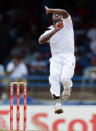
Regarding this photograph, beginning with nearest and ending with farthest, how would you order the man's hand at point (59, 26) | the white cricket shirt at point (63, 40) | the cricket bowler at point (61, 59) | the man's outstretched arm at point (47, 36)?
the man's hand at point (59, 26)
the man's outstretched arm at point (47, 36)
the cricket bowler at point (61, 59)
the white cricket shirt at point (63, 40)

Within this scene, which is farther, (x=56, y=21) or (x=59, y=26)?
(x=56, y=21)

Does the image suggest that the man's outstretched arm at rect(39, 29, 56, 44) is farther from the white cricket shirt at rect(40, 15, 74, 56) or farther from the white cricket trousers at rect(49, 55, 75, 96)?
the white cricket trousers at rect(49, 55, 75, 96)

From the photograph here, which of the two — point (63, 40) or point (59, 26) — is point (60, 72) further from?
point (59, 26)

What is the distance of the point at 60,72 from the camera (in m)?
12.7

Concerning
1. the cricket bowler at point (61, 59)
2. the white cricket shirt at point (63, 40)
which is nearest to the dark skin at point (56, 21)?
the cricket bowler at point (61, 59)

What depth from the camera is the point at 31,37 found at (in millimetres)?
21391

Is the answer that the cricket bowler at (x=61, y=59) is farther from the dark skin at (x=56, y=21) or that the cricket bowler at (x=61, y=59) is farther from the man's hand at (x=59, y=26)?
the man's hand at (x=59, y=26)

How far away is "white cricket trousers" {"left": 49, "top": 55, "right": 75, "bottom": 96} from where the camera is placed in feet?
41.2

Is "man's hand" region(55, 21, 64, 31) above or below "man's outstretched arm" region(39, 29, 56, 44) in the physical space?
above

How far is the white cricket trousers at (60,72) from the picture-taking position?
41.2 feet

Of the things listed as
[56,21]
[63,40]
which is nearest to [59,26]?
[56,21]

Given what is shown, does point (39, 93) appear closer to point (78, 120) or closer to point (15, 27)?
point (15, 27)

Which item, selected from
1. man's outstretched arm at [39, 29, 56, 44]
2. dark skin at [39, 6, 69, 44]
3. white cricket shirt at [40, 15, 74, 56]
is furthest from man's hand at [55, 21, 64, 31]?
white cricket shirt at [40, 15, 74, 56]

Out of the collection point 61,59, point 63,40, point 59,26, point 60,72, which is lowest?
point 60,72
